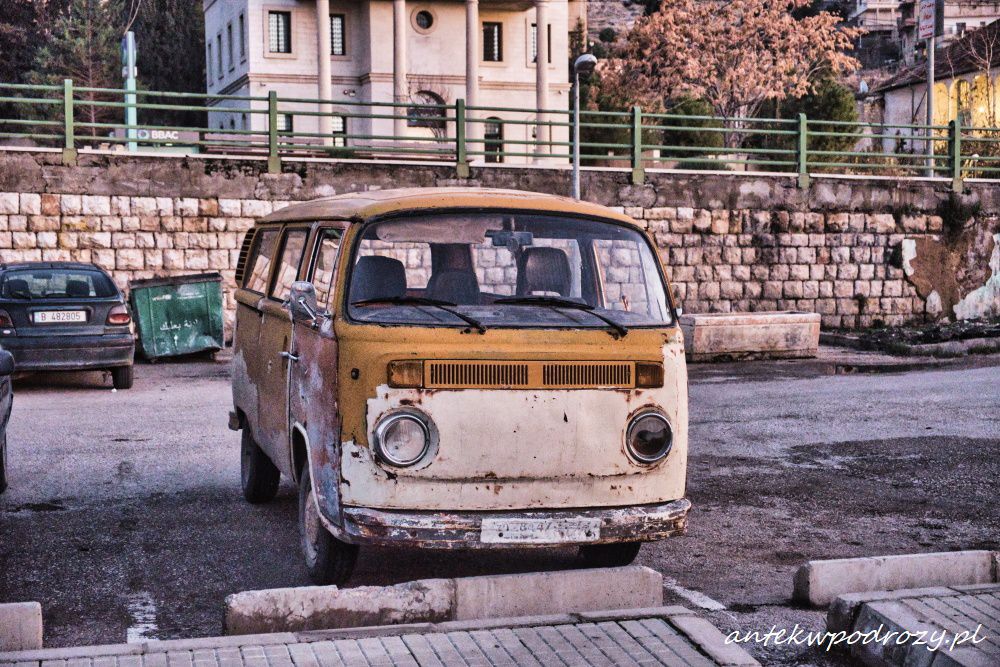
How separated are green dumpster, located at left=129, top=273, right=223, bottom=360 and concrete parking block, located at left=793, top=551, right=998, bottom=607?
13.6m

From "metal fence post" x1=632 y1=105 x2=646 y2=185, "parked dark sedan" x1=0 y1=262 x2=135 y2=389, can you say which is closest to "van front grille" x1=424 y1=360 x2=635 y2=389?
"parked dark sedan" x1=0 y1=262 x2=135 y2=389

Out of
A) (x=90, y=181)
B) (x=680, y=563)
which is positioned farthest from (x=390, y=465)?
(x=90, y=181)

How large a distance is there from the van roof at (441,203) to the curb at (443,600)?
6.04 feet

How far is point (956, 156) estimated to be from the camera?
25.4 metres

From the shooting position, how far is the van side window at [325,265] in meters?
6.30

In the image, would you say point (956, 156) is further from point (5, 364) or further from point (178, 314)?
point (5, 364)

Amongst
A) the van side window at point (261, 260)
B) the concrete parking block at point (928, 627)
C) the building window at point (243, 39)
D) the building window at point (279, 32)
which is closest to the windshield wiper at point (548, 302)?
the concrete parking block at point (928, 627)

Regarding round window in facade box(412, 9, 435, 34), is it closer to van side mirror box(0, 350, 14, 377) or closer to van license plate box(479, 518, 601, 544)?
van side mirror box(0, 350, 14, 377)

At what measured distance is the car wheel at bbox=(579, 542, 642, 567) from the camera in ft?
21.9

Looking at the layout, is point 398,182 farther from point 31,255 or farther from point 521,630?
point 521,630

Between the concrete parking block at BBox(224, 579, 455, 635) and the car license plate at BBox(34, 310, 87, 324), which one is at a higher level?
the car license plate at BBox(34, 310, 87, 324)

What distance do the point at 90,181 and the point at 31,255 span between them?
1428mm

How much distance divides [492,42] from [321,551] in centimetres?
5183

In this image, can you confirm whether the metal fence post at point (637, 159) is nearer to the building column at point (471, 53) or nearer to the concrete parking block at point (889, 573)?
the concrete parking block at point (889, 573)
